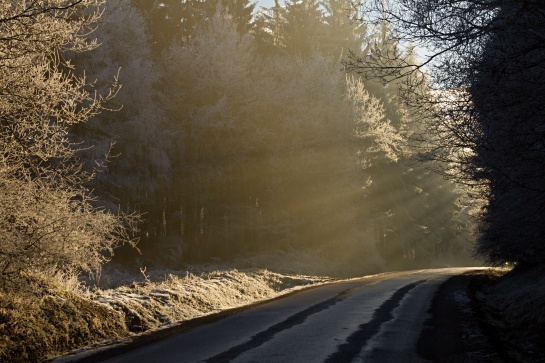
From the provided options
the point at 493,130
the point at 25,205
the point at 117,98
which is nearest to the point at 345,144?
the point at 117,98

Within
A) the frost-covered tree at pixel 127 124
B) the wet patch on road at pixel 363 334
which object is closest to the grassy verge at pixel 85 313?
the wet patch on road at pixel 363 334

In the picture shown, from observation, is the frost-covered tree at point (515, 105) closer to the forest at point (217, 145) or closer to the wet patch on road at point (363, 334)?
the wet patch on road at point (363, 334)

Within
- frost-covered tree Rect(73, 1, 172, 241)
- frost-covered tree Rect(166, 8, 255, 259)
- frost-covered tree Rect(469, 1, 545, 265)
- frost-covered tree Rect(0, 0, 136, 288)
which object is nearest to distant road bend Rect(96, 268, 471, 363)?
frost-covered tree Rect(0, 0, 136, 288)

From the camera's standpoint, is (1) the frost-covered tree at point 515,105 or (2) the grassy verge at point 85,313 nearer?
(1) the frost-covered tree at point 515,105

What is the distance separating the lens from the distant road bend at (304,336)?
7945 millimetres

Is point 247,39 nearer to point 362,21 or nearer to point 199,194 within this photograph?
point 199,194

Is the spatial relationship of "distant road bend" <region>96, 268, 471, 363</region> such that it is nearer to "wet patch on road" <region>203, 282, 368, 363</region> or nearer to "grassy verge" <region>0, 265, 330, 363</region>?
"wet patch on road" <region>203, 282, 368, 363</region>

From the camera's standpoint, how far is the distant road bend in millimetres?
7945

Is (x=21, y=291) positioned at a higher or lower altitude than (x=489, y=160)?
lower

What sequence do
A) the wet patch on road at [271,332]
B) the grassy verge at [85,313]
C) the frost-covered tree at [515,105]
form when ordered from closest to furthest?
the frost-covered tree at [515,105], the wet patch on road at [271,332], the grassy verge at [85,313]

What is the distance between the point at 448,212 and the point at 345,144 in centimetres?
2698

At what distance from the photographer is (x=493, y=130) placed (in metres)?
11.0

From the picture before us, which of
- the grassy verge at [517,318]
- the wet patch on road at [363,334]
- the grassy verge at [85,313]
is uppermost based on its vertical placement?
the grassy verge at [85,313]

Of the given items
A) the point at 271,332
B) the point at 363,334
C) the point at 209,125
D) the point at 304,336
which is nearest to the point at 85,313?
the point at 271,332
